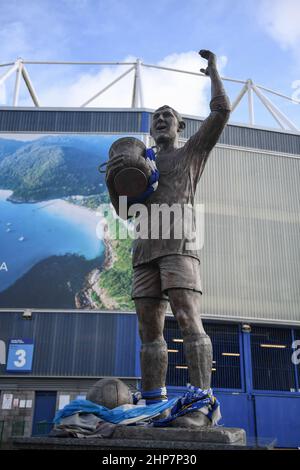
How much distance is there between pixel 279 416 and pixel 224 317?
4440 millimetres

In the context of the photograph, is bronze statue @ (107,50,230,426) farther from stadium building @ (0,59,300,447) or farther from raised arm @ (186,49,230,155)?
stadium building @ (0,59,300,447)

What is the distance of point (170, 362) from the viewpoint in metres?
19.0

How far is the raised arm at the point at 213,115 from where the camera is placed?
4887 mm

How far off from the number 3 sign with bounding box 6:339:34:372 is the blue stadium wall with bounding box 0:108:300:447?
0.61 ft

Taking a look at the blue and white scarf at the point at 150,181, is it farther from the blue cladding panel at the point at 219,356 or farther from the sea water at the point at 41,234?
the sea water at the point at 41,234

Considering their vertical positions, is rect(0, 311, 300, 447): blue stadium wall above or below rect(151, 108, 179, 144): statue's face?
above

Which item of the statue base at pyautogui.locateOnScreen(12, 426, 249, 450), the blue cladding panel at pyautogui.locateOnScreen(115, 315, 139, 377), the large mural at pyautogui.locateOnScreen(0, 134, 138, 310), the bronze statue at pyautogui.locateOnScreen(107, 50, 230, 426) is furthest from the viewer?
the large mural at pyautogui.locateOnScreen(0, 134, 138, 310)

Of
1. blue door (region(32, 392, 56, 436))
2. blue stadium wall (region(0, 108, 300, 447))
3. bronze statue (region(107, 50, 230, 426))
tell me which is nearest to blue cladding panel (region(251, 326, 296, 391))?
blue stadium wall (region(0, 108, 300, 447))

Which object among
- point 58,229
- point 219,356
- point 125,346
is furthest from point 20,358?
point 219,356

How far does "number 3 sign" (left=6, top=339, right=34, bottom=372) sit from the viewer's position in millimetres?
17875

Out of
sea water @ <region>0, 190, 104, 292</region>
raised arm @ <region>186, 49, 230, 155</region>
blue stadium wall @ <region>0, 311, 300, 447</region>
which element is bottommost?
raised arm @ <region>186, 49, 230, 155</region>

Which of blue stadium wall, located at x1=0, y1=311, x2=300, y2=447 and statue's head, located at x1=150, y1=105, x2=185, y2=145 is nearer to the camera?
statue's head, located at x1=150, y1=105, x2=185, y2=145

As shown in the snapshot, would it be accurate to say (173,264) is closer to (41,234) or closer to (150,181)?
(150,181)
